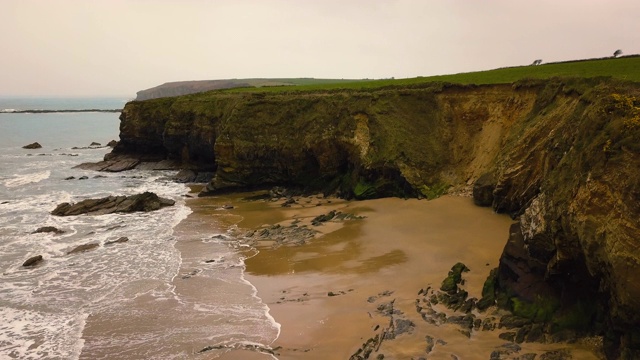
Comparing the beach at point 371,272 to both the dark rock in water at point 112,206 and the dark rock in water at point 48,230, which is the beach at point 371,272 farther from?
the dark rock in water at point 48,230

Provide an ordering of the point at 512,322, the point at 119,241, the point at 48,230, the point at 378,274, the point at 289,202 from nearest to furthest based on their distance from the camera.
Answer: the point at 512,322 → the point at 378,274 → the point at 119,241 → the point at 48,230 → the point at 289,202

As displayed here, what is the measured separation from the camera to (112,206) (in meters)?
27.7

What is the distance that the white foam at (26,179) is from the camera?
125 feet

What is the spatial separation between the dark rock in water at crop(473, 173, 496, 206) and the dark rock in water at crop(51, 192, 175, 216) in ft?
56.2

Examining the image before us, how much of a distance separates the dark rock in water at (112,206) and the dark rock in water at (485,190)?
56.2 ft

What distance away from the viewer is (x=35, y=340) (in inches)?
499

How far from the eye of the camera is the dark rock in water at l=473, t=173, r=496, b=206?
795 inches

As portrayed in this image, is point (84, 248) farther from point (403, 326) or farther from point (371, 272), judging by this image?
point (403, 326)

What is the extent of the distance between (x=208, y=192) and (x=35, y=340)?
18.6 meters

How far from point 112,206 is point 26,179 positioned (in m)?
17.4

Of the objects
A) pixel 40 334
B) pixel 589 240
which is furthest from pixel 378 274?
pixel 40 334

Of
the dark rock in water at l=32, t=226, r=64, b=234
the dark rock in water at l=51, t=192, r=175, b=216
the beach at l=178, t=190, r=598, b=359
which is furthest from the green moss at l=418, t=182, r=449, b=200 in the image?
the dark rock in water at l=32, t=226, r=64, b=234

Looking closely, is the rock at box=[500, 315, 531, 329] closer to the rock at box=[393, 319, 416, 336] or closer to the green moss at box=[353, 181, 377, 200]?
the rock at box=[393, 319, 416, 336]

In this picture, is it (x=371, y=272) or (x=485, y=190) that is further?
(x=485, y=190)
